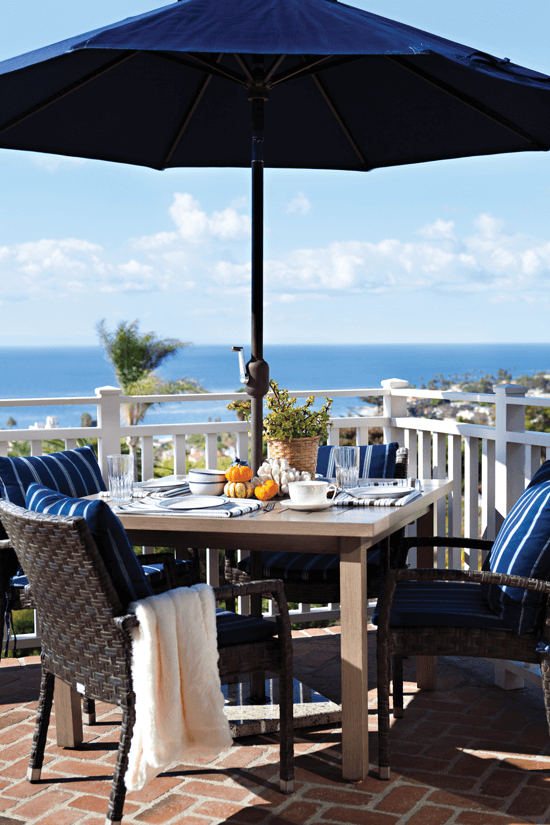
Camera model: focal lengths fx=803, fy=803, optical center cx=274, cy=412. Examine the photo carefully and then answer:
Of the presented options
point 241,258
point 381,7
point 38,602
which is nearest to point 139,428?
point 38,602

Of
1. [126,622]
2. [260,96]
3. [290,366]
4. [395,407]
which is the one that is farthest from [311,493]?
[290,366]

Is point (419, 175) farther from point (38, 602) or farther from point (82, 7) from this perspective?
point (38, 602)

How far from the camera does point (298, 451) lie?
3.13 meters

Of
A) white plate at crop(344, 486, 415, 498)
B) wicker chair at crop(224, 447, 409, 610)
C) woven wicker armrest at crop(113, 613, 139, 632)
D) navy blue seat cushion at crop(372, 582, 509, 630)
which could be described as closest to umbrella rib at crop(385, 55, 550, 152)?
white plate at crop(344, 486, 415, 498)

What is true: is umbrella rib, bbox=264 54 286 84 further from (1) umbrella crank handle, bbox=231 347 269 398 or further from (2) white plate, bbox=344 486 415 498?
(2) white plate, bbox=344 486 415 498

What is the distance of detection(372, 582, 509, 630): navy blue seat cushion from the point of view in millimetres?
2443

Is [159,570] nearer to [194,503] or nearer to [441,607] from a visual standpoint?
[194,503]

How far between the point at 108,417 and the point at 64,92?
4.81 feet

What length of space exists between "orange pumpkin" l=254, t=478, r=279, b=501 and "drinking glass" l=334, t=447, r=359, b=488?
9.6 inches

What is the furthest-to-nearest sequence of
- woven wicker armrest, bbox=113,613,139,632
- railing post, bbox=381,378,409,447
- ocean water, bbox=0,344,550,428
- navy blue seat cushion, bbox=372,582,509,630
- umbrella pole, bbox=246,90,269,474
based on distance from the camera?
ocean water, bbox=0,344,550,428, railing post, bbox=381,378,409,447, umbrella pole, bbox=246,90,269,474, navy blue seat cushion, bbox=372,582,509,630, woven wicker armrest, bbox=113,613,139,632

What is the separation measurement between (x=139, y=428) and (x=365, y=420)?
1.21 metres

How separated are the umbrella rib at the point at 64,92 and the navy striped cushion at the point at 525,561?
2.09 metres

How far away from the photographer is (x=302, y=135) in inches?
148

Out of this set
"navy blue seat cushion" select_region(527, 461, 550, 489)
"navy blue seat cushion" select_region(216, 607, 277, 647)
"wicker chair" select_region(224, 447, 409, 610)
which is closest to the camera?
"navy blue seat cushion" select_region(216, 607, 277, 647)
